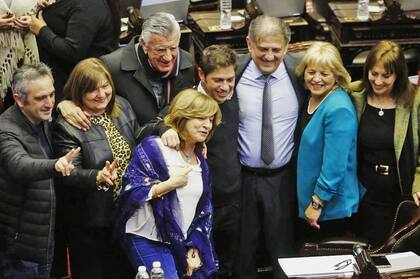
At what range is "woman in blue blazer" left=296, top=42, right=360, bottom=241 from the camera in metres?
4.51

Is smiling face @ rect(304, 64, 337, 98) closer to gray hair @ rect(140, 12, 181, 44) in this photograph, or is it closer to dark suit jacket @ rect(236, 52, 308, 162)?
dark suit jacket @ rect(236, 52, 308, 162)

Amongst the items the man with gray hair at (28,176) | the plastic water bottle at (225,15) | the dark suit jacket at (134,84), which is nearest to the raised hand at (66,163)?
the man with gray hair at (28,176)

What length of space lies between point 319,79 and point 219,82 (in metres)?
0.51

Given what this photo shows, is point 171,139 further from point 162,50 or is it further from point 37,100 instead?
point 37,100

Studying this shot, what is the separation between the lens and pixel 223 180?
463cm

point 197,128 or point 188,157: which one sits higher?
point 197,128

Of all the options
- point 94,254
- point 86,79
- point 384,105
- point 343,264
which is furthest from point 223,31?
point 343,264

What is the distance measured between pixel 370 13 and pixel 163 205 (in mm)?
2892

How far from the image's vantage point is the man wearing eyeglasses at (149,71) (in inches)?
176

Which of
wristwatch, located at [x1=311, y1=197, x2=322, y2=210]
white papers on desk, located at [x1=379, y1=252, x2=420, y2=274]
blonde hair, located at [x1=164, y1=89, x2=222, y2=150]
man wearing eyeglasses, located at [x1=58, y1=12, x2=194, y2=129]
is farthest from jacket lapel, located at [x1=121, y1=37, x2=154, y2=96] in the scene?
white papers on desk, located at [x1=379, y1=252, x2=420, y2=274]

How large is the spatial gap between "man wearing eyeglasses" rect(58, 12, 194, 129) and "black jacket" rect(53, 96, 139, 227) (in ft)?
0.31

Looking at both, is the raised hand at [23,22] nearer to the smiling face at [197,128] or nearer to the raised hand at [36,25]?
the raised hand at [36,25]

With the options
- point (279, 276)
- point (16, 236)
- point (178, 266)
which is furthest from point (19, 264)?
point (279, 276)

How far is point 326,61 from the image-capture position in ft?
14.7
